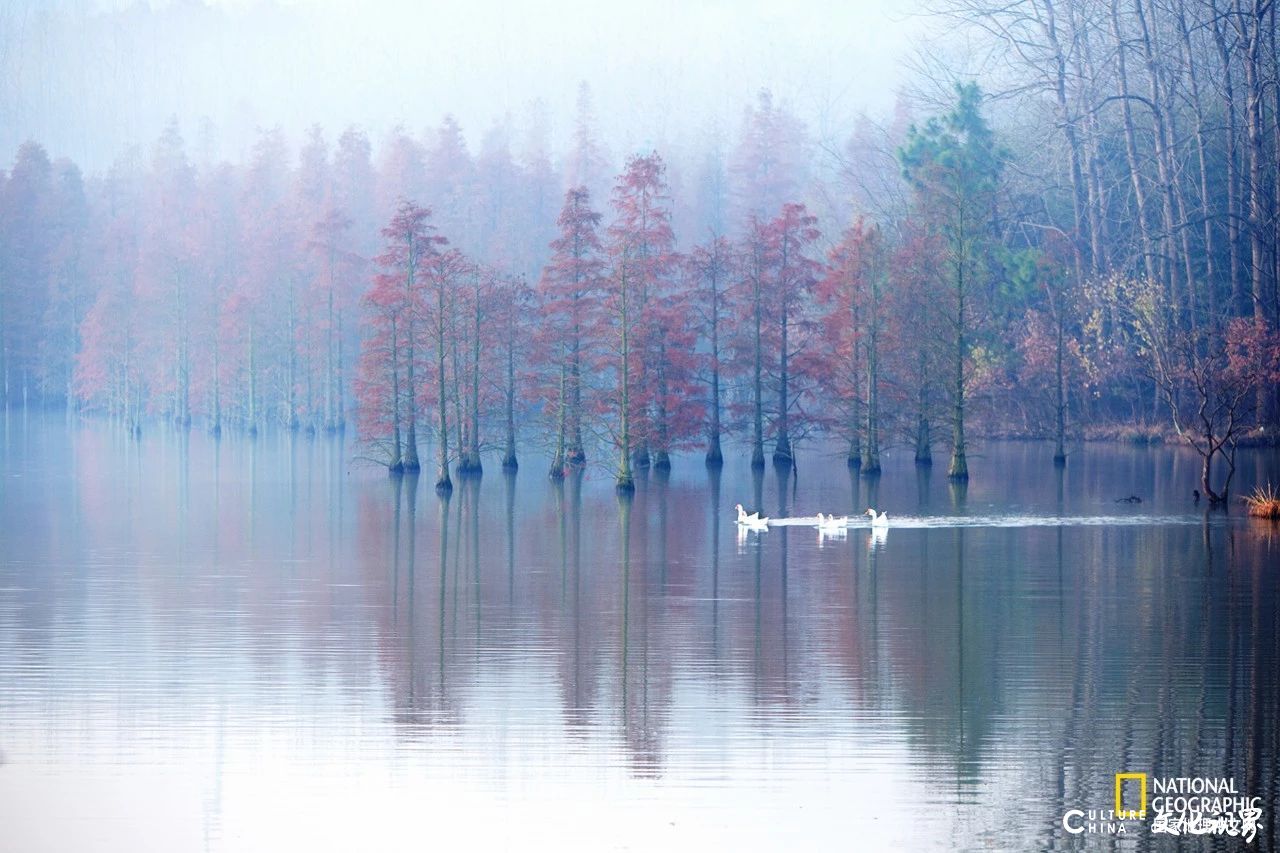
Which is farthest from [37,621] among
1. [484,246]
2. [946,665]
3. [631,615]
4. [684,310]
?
[484,246]

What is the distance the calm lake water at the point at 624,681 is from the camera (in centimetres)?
1179

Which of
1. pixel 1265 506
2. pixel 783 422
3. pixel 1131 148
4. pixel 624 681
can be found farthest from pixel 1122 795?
pixel 1131 148

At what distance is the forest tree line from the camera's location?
4844 centimetres

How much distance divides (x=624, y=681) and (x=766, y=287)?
36.2m

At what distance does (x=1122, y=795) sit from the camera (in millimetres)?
11969

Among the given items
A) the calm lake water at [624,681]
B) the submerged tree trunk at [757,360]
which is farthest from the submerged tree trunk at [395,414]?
the calm lake water at [624,681]

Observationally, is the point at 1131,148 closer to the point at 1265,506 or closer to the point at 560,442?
the point at 560,442

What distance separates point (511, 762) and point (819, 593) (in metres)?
10.1

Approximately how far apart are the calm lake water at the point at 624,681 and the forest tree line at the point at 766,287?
13406mm

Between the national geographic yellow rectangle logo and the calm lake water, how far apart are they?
8 centimetres

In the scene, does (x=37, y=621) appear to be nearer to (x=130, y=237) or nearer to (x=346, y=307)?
(x=346, y=307)

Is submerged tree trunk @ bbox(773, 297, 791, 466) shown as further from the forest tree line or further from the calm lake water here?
the calm lake water

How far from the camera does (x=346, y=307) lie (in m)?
75.7

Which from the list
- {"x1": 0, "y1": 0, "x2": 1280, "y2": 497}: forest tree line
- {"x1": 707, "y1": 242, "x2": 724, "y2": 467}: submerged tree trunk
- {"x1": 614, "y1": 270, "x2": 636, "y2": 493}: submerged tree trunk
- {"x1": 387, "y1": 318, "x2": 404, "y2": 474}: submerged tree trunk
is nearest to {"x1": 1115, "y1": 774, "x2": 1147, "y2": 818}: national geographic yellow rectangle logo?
{"x1": 0, "y1": 0, "x2": 1280, "y2": 497}: forest tree line
